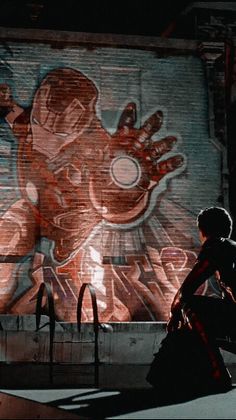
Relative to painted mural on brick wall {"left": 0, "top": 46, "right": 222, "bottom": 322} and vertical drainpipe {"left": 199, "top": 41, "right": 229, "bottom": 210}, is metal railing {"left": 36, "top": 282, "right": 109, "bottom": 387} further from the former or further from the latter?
vertical drainpipe {"left": 199, "top": 41, "right": 229, "bottom": 210}

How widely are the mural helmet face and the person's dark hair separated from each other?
8.72m

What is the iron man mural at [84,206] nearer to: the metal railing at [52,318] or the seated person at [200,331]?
the metal railing at [52,318]

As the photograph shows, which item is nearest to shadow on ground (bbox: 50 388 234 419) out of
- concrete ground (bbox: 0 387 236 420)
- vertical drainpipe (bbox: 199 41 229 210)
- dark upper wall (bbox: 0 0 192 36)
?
concrete ground (bbox: 0 387 236 420)

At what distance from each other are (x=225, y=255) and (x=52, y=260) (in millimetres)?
8690

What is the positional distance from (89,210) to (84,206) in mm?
119

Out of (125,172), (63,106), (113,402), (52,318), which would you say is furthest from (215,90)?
(113,402)

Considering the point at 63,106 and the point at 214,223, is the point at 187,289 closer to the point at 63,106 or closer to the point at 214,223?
the point at 214,223

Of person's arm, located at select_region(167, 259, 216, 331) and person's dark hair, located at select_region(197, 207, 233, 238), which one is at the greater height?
person's dark hair, located at select_region(197, 207, 233, 238)

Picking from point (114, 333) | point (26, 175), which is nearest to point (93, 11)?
point (26, 175)

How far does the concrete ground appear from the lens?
175 inches

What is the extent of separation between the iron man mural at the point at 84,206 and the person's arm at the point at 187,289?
847 centimetres

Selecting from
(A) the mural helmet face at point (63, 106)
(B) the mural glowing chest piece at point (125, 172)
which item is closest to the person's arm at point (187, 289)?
(B) the mural glowing chest piece at point (125, 172)

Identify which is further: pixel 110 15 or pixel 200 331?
pixel 110 15

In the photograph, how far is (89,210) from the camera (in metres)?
14.6
